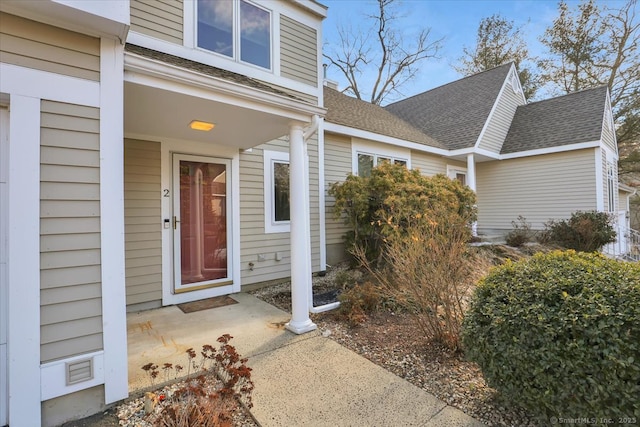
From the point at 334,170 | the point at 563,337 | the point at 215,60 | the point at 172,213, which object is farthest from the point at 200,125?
the point at 563,337

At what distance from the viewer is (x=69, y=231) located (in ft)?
7.14

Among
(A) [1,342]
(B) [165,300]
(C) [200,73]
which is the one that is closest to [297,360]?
(A) [1,342]

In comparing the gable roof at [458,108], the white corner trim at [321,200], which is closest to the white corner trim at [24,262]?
the white corner trim at [321,200]

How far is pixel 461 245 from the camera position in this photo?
10.5ft

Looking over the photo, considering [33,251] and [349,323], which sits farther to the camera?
[349,323]

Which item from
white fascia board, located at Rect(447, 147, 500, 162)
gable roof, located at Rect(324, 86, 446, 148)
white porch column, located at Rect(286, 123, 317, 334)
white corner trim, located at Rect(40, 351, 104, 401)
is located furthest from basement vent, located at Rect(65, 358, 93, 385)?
white fascia board, located at Rect(447, 147, 500, 162)

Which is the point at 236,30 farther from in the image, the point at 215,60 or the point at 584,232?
the point at 584,232

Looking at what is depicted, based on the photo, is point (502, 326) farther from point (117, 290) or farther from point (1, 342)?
point (1, 342)

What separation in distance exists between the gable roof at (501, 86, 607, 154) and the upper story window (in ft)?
31.0

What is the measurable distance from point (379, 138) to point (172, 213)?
5393 mm

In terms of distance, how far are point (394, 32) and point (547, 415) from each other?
19.7 metres

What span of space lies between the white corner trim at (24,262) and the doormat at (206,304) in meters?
2.39

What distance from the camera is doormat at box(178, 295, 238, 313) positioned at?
4477 millimetres

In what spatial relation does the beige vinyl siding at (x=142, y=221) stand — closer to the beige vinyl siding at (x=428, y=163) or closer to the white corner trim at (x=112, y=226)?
the white corner trim at (x=112, y=226)
